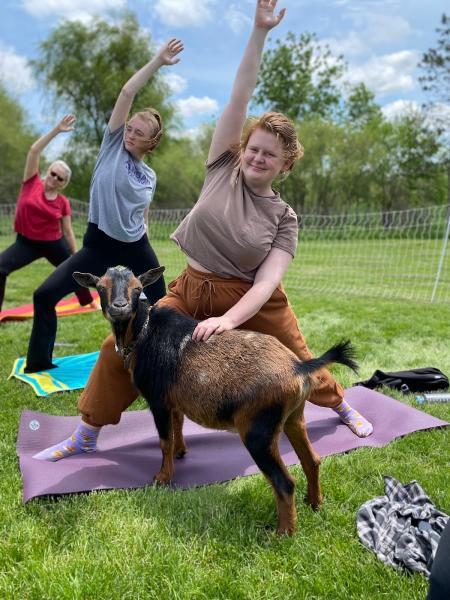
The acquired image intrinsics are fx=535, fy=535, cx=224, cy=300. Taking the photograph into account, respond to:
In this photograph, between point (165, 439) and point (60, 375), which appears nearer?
point (165, 439)

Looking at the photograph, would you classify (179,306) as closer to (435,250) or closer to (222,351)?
(222,351)

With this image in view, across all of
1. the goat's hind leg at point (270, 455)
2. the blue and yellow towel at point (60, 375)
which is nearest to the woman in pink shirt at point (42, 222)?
the blue and yellow towel at point (60, 375)

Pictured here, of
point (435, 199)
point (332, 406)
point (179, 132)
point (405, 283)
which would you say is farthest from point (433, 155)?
point (332, 406)

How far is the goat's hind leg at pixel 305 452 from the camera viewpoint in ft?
9.71

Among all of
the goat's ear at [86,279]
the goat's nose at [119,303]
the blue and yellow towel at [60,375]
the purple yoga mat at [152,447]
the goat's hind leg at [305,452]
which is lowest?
the blue and yellow towel at [60,375]

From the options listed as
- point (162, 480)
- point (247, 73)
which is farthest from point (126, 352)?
point (247, 73)

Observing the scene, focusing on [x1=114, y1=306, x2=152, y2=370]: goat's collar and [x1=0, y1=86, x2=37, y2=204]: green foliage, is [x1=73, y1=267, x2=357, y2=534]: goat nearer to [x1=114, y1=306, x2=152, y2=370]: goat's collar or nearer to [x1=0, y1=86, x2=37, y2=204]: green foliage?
[x1=114, y1=306, x2=152, y2=370]: goat's collar

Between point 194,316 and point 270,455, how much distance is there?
1.16m

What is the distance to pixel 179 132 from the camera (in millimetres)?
36344

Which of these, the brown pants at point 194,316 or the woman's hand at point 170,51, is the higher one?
the woman's hand at point 170,51

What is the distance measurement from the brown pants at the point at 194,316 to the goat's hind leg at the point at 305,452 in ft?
1.65

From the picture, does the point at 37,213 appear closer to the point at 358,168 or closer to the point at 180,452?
the point at 180,452

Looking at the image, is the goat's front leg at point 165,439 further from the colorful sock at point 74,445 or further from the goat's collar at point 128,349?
the colorful sock at point 74,445

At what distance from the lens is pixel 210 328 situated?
3.02 m
